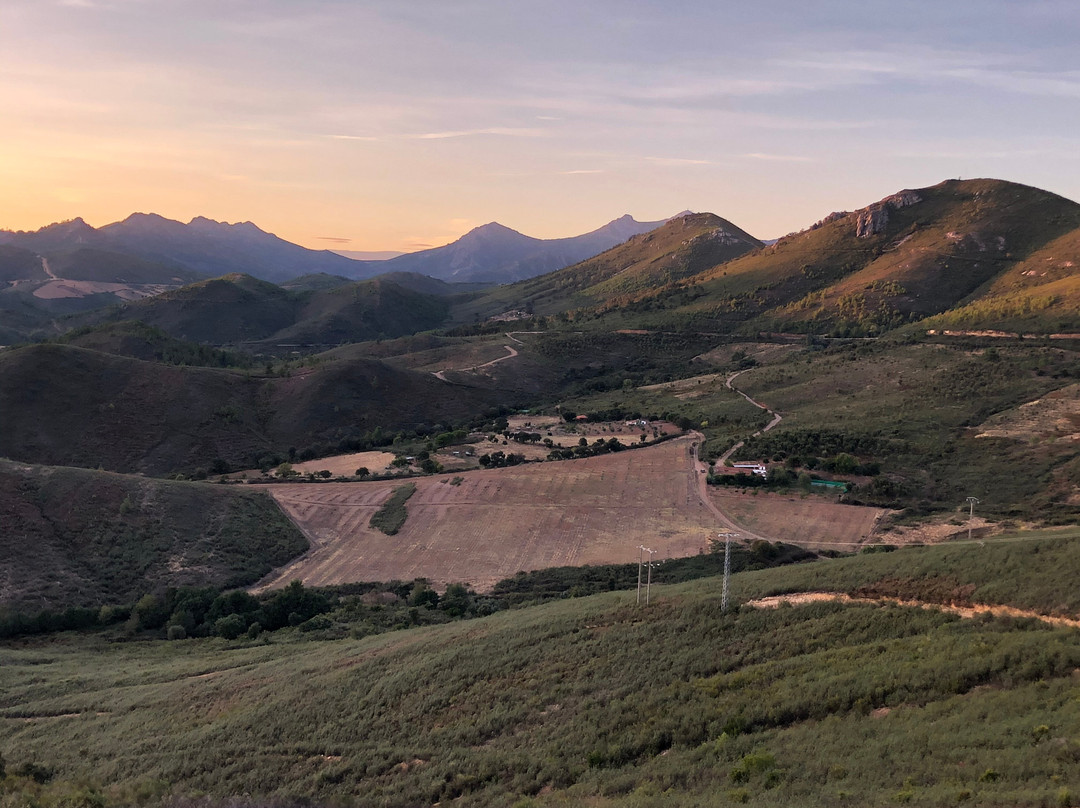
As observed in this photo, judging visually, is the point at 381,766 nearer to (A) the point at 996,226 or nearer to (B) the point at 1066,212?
(A) the point at 996,226

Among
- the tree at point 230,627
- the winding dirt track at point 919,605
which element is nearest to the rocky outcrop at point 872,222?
the winding dirt track at point 919,605

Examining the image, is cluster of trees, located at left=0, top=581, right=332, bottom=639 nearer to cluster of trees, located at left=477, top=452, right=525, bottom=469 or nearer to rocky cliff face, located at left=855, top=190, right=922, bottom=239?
cluster of trees, located at left=477, top=452, right=525, bottom=469

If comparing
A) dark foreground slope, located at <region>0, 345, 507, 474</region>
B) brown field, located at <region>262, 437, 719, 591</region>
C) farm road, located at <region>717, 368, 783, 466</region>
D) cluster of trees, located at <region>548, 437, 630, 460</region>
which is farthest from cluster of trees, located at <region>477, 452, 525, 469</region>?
dark foreground slope, located at <region>0, 345, 507, 474</region>

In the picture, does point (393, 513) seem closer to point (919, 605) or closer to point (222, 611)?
point (222, 611)

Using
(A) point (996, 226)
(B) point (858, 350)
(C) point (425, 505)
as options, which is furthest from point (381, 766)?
(A) point (996, 226)

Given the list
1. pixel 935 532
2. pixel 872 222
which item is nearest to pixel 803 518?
pixel 935 532

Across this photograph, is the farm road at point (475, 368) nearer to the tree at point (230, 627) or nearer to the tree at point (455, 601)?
the tree at point (455, 601)
